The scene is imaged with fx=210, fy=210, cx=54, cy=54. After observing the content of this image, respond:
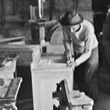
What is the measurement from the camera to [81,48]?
10.1 feet

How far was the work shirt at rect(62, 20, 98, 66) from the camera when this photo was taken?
113 inches

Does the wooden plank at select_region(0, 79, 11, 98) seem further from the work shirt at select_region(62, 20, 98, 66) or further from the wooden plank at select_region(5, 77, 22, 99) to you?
the work shirt at select_region(62, 20, 98, 66)

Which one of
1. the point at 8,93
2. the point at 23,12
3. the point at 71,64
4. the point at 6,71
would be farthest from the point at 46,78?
the point at 23,12

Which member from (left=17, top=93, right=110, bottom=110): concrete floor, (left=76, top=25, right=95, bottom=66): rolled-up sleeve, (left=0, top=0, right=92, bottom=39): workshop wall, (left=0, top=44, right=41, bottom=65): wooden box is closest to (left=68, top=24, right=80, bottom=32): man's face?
(left=76, top=25, right=95, bottom=66): rolled-up sleeve

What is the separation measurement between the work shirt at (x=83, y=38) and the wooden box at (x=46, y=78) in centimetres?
28

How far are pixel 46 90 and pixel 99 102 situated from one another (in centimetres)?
121

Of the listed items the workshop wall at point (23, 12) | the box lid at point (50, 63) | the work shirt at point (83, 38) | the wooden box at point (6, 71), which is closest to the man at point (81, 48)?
the work shirt at point (83, 38)

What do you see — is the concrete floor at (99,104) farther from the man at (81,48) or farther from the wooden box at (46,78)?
the wooden box at (46,78)

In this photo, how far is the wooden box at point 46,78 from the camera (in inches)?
108

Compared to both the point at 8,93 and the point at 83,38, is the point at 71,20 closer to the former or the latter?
the point at 83,38

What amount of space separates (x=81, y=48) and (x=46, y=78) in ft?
2.33

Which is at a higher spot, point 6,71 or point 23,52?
point 23,52

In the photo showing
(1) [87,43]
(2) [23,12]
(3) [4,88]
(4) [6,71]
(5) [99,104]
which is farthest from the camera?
(2) [23,12]

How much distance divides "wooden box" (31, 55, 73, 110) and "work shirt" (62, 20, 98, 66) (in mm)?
276
